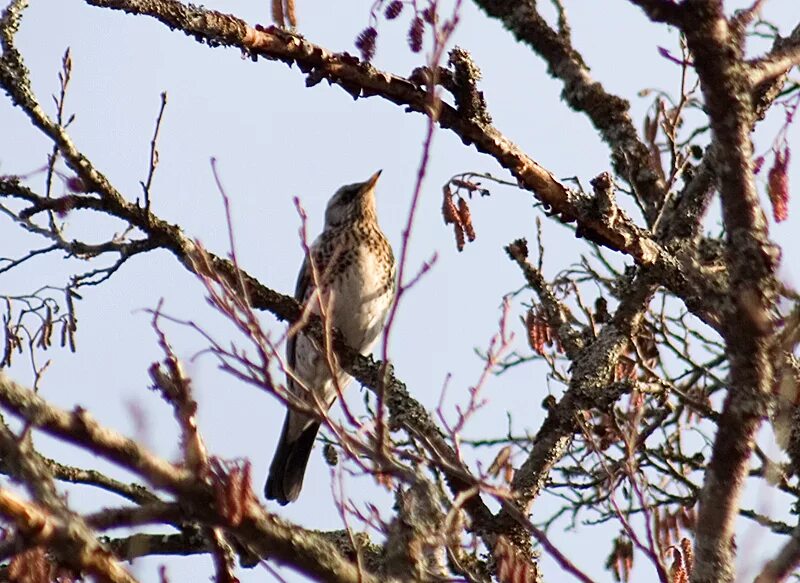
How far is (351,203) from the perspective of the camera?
8430 mm

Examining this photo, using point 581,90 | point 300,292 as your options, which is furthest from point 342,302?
point 581,90

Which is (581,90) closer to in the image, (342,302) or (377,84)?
(377,84)

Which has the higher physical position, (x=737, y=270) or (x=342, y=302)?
(x=342, y=302)

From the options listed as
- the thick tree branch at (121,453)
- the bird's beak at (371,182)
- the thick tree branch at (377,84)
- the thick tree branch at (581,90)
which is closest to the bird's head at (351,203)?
the bird's beak at (371,182)

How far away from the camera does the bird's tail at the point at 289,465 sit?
7.84 metres

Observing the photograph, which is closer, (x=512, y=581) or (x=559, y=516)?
(x=512, y=581)

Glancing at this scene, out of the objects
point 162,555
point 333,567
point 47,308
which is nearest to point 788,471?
point 162,555

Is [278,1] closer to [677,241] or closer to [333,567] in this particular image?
[677,241]

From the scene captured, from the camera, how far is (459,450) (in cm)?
327

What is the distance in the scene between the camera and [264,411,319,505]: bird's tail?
784 centimetres

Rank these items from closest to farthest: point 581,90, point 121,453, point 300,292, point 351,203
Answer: point 121,453
point 581,90
point 300,292
point 351,203

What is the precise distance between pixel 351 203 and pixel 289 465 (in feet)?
5.80

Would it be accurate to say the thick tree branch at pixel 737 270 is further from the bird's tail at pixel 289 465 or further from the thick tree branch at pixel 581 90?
the bird's tail at pixel 289 465

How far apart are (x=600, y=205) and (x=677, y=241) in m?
0.66
